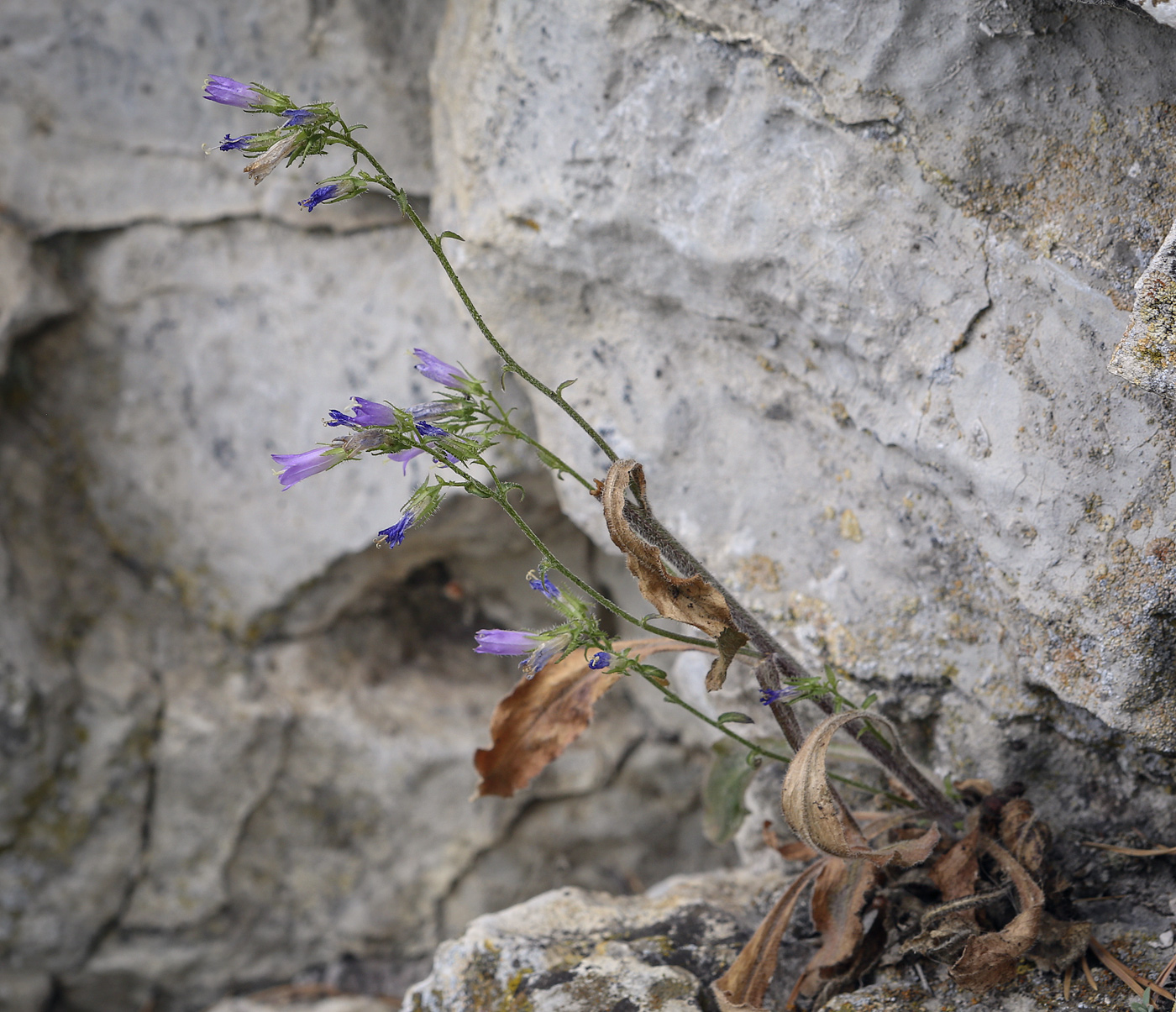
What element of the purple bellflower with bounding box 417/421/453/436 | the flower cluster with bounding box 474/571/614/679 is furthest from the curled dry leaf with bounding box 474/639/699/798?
the purple bellflower with bounding box 417/421/453/436

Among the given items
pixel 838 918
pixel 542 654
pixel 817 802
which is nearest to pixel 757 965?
pixel 838 918

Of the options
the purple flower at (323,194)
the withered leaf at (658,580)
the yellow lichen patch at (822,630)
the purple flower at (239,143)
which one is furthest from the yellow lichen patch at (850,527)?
the purple flower at (239,143)

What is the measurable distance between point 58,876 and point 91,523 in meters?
1.05

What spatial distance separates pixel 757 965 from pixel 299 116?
1.57 metres

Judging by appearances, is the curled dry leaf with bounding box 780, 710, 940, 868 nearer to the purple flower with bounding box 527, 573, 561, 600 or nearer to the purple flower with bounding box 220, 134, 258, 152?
the purple flower with bounding box 527, 573, 561, 600

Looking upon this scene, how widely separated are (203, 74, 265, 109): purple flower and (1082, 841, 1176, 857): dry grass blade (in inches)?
75.8

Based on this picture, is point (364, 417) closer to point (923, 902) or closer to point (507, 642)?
point (507, 642)

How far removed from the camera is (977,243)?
5.23 ft

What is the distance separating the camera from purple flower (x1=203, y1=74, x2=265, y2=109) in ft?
4.66

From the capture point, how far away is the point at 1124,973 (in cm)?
146

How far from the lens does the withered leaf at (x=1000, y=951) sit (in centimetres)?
142

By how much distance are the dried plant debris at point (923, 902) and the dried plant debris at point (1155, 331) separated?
65 cm

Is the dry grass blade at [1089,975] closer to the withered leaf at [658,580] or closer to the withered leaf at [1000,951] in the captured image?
the withered leaf at [1000,951]

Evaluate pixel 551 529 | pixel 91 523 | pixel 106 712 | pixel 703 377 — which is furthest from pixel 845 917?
pixel 91 523
